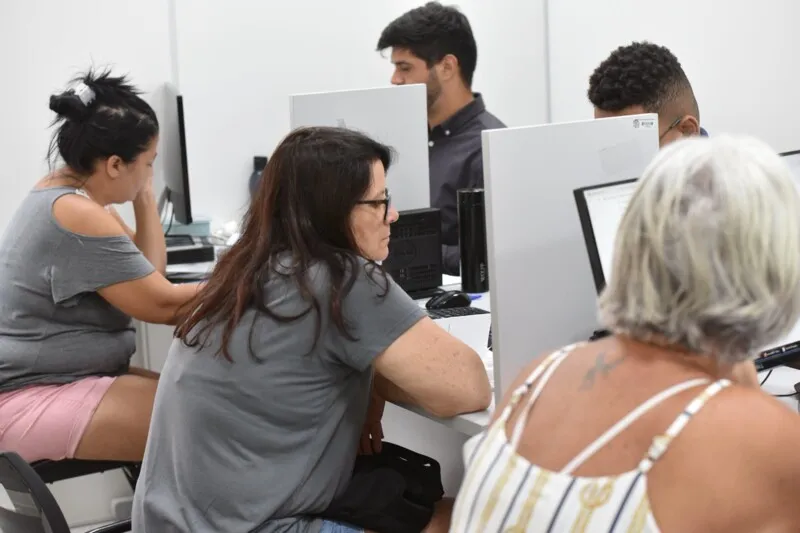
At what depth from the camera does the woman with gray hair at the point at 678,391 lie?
1.03 m

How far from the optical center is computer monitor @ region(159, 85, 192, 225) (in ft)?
11.5

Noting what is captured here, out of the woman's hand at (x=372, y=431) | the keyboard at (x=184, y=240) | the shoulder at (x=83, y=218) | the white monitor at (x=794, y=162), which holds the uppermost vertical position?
the white monitor at (x=794, y=162)

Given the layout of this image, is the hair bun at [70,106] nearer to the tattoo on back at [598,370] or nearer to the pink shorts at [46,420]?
the pink shorts at [46,420]

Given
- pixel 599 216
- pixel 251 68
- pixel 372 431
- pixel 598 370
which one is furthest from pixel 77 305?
pixel 251 68

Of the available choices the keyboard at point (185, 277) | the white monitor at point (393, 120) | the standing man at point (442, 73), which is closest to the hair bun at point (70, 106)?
the white monitor at point (393, 120)

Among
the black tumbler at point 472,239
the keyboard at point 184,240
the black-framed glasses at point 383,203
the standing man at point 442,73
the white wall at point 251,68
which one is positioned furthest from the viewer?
the white wall at point 251,68

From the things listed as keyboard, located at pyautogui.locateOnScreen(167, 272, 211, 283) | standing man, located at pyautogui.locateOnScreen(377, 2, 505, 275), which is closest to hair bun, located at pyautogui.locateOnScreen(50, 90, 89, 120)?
keyboard, located at pyautogui.locateOnScreen(167, 272, 211, 283)

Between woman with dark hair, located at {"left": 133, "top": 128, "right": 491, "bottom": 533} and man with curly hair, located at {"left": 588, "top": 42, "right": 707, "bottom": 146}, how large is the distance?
757 millimetres

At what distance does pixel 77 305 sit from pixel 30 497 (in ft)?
2.61

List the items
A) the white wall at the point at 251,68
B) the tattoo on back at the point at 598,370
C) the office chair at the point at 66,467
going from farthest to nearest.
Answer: the white wall at the point at 251,68 < the office chair at the point at 66,467 < the tattoo on back at the point at 598,370

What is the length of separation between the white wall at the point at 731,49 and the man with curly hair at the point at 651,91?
687 mm

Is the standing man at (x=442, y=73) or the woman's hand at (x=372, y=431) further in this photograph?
the standing man at (x=442, y=73)

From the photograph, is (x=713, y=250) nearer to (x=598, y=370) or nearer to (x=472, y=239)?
(x=598, y=370)

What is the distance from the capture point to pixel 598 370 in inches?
44.9
